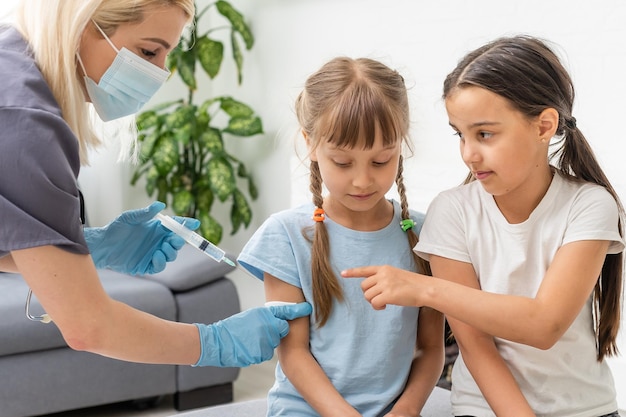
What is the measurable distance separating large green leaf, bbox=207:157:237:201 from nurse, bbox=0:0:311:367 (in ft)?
7.12

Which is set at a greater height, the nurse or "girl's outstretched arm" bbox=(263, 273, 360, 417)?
the nurse

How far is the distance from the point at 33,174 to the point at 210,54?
2.81 m

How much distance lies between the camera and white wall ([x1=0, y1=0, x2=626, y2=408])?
262cm

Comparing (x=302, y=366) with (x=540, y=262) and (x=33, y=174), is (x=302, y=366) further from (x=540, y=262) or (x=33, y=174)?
(x=33, y=174)

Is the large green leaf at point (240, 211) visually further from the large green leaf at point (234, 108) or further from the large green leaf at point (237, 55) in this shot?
the large green leaf at point (237, 55)

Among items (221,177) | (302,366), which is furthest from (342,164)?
(221,177)

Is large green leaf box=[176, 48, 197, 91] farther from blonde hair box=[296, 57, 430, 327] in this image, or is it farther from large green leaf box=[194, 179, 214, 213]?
blonde hair box=[296, 57, 430, 327]

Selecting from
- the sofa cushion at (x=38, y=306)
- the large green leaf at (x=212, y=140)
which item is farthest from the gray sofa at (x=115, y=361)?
the large green leaf at (x=212, y=140)

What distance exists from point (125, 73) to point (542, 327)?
840 mm

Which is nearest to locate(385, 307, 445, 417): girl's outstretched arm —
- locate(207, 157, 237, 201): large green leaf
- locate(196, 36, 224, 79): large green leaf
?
locate(207, 157, 237, 201): large green leaf

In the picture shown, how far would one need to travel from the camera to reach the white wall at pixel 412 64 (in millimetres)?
2619

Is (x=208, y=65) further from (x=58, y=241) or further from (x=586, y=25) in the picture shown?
(x=58, y=241)

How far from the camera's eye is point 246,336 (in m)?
1.57

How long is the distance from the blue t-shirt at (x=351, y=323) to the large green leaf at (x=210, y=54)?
95.1 inches
